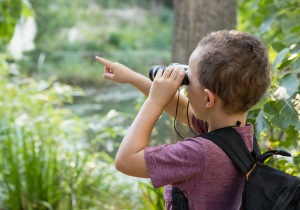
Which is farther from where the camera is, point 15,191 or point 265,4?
point 15,191

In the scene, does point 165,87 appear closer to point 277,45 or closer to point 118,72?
point 118,72

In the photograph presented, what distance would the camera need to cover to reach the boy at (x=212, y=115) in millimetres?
595

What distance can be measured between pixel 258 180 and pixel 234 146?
0.09m

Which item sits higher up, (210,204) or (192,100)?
(192,100)

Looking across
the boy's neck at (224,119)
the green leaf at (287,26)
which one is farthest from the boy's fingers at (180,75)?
the green leaf at (287,26)

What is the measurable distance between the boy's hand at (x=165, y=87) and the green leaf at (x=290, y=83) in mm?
345

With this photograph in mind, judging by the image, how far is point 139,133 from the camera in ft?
2.09

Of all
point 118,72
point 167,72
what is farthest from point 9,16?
point 167,72

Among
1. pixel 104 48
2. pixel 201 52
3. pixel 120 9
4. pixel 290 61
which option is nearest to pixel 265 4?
pixel 290 61

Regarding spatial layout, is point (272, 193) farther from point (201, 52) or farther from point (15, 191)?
point (15, 191)

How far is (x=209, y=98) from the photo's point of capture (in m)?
0.63

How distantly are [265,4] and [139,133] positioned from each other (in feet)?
3.36

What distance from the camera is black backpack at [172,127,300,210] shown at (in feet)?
1.90

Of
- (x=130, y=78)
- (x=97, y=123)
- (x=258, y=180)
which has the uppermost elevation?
(x=130, y=78)
